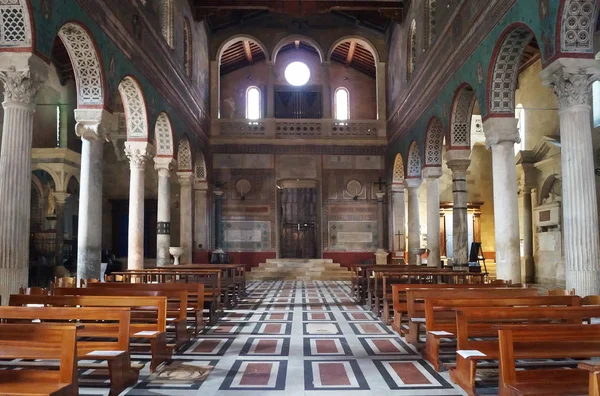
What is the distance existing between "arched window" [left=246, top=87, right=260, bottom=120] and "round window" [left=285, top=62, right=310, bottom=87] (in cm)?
175

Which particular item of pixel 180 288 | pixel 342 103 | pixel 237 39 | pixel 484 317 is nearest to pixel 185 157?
pixel 237 39

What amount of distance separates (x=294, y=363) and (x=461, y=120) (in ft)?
35.0

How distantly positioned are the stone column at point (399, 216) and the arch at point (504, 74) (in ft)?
39.9

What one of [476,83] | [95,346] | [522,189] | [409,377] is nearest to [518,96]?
[522,189]

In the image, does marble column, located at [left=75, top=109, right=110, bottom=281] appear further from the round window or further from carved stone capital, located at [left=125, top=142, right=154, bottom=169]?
the round window

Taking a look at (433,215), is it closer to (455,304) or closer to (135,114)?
(135,114)

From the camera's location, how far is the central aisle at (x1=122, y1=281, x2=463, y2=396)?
4906 millimetres

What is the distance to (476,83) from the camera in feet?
41.7

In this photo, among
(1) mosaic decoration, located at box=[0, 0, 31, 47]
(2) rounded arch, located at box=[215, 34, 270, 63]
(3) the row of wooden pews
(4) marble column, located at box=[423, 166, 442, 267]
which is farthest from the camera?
(2) rounded arch, located at box=[215, 34, 270, 63]

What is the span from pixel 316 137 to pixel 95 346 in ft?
67.0

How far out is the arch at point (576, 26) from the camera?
337 inches

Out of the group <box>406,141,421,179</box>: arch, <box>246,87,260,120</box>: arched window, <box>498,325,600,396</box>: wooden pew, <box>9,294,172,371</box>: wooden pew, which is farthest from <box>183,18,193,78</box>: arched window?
<box>498,325,600,396</box>: wooden pew

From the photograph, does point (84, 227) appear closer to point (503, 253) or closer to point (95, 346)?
point (95, 346)

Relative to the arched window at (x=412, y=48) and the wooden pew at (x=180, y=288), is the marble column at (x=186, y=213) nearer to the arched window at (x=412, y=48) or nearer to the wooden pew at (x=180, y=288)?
the arched window at (x=412, y=48)
